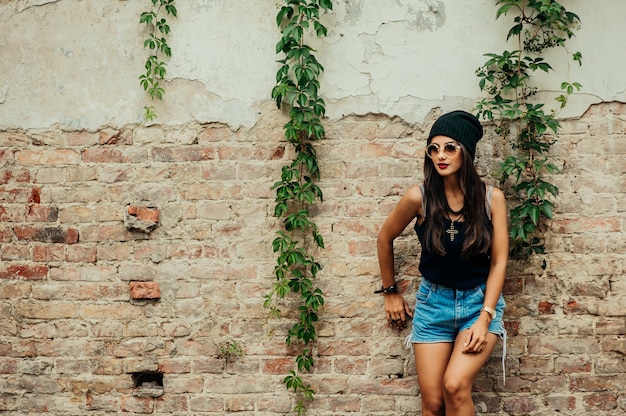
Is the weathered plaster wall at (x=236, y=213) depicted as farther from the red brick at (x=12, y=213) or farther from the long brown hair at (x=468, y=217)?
the long brown hair at (x=468, y=217)

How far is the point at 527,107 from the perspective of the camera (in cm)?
311

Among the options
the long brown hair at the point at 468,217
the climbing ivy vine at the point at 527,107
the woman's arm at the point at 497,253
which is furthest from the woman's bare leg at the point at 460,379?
the climbing ivy vine at the point at 527,107

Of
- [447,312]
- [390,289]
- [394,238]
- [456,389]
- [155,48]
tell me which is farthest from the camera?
[155,48]

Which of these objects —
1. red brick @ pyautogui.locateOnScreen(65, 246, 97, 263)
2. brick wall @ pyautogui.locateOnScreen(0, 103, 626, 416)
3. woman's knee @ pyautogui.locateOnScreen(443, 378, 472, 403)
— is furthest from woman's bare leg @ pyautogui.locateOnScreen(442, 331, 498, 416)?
red brick @ pyautogui.locateOnScreen(65, 246, 97, 263)

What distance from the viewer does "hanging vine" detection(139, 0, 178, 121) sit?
321 centimetres

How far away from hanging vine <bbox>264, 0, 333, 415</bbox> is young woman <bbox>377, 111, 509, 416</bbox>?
545 millimetres

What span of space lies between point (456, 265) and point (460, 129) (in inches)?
24.0

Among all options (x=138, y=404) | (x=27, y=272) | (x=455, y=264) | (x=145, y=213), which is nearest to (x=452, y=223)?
(x=455, y=264)

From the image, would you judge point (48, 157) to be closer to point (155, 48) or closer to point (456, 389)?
point (155, 48)

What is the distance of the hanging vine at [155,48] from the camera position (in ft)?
10.5

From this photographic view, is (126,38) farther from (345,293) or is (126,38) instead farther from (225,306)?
(345,293)

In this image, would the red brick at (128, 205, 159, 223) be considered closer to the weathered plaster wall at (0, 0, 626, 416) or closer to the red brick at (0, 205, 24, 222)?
the weathered plaster wall at (0, 0, 626, 416)

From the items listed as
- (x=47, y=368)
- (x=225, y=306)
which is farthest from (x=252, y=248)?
(x=47, y=368)

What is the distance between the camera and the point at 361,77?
10.5ft
